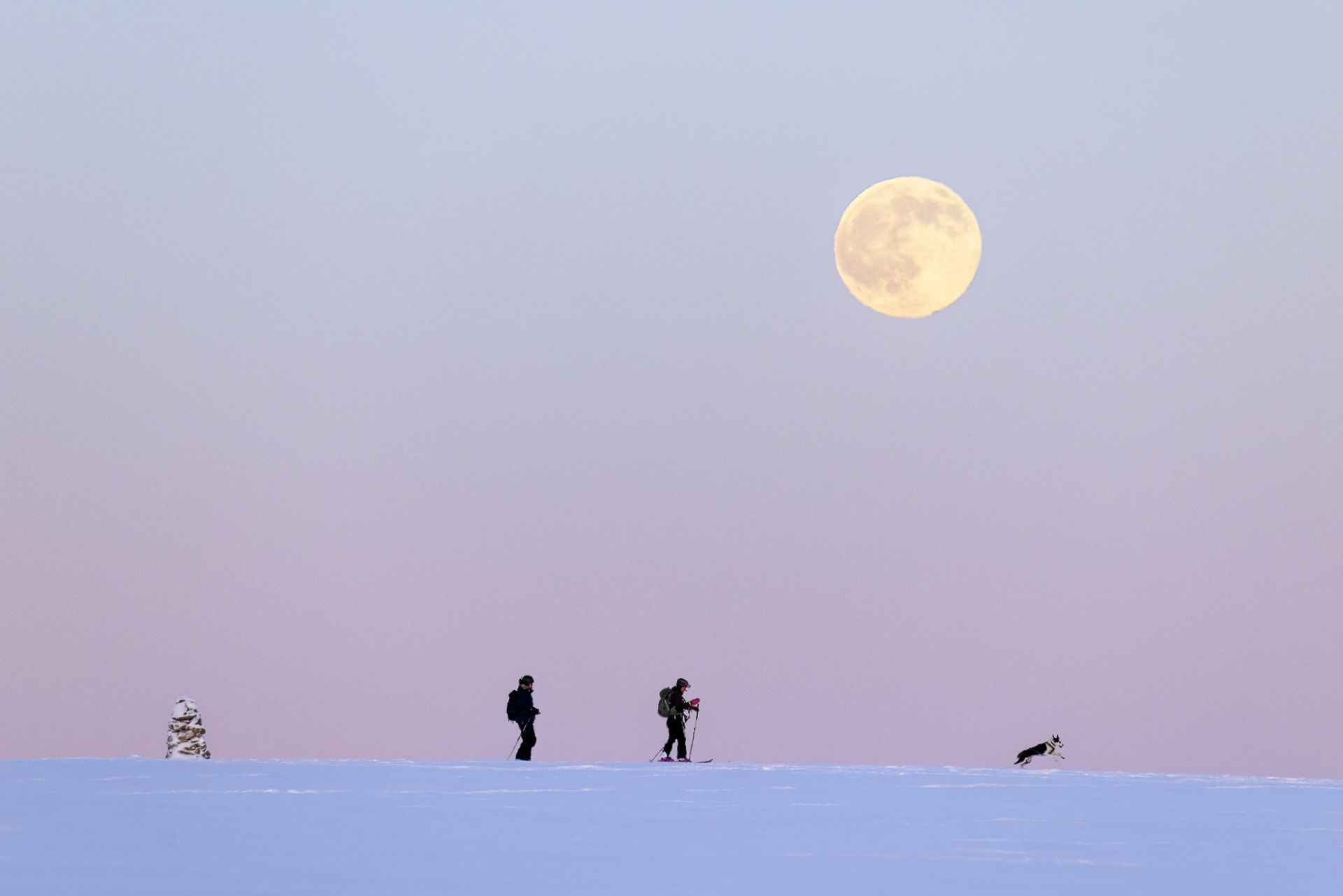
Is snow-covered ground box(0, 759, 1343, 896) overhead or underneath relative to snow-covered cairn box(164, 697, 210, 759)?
underneath

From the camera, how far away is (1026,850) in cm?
1653

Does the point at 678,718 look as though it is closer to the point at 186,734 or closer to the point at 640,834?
the point at 186,734

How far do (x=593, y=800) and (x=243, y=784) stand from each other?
5790 mm

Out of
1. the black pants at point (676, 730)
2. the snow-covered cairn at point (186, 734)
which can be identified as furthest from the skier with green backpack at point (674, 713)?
the snow-covered cairn at point (186, 734)

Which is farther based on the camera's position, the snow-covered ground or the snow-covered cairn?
the snow-covered cairn

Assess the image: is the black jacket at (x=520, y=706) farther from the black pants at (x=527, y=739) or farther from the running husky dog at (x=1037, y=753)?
the running husky dog at (x=1037, y=753)

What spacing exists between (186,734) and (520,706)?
264 inches

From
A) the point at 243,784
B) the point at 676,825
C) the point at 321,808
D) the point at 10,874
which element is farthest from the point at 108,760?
the point at 10,874

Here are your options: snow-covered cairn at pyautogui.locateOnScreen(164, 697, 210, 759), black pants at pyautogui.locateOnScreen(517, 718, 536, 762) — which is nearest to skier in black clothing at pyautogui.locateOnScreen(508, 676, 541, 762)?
black pants at pyautogui.locateOnScreen(517, 718, 536, 762)

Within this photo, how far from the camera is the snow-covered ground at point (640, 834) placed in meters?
13.6

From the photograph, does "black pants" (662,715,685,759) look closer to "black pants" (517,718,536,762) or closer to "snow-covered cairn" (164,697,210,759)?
"black pants" (517,718,536,762)

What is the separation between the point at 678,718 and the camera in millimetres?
36344

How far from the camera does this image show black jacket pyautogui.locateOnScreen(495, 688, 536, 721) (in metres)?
35.5

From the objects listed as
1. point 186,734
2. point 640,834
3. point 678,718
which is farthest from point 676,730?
point 640,834
